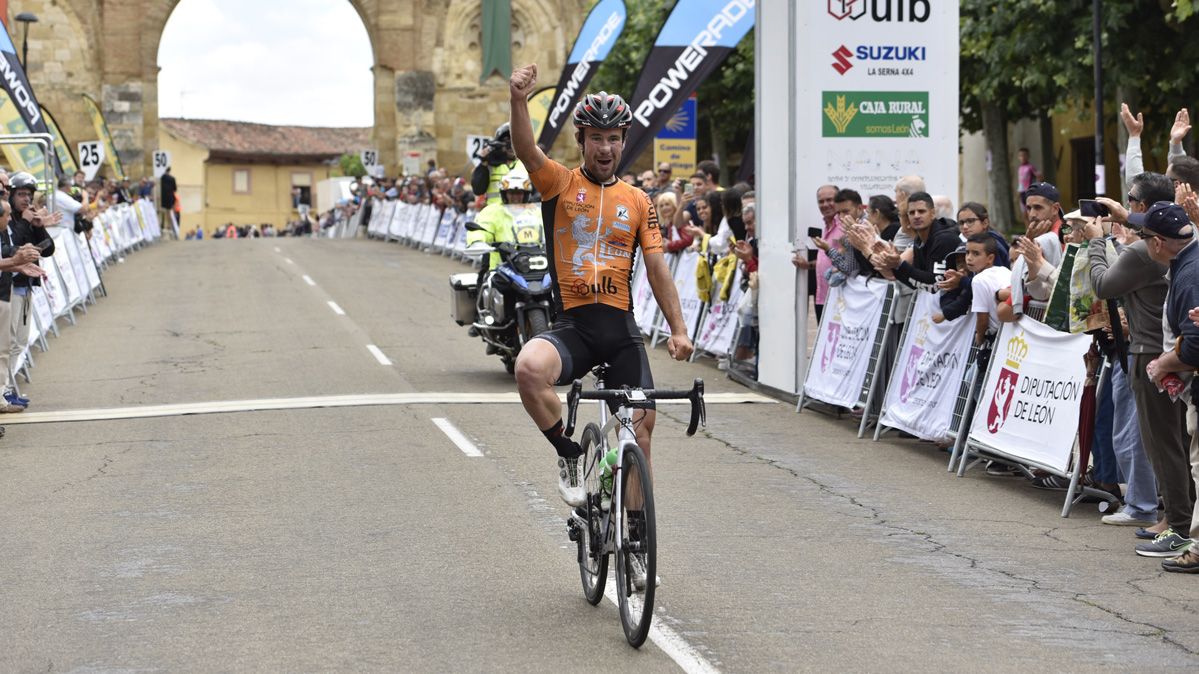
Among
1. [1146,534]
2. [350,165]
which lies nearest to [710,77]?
[1146,534]

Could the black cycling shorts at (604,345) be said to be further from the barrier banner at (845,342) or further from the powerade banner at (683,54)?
the powerade banner at (683,54)

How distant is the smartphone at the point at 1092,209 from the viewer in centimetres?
929

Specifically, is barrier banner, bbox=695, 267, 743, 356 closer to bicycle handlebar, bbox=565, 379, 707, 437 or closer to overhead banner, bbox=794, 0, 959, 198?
overhead banner, bbox=794, 0, 959, 198

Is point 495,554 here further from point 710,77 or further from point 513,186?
point 710,77

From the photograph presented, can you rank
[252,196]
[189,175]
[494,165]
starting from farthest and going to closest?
[252,196] → [189,175] → [494,165]

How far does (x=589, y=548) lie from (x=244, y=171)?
98.2 metres

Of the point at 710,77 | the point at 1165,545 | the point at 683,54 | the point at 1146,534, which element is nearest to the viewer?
the point at 1165,545

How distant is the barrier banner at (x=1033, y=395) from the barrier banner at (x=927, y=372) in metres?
0.57

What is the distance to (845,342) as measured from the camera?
13859 mm

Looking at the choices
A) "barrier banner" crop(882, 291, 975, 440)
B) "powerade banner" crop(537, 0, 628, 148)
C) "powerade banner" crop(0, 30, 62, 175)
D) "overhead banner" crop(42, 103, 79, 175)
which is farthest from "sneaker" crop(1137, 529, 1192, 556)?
"overhead banner" crop(42, 103, 79, 175)

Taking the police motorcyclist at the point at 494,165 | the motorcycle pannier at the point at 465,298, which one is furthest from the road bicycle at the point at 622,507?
the police motorcyclist at the point at 494,165

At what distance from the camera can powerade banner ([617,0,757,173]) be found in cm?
1884

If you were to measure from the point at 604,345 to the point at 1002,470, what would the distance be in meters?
4.99

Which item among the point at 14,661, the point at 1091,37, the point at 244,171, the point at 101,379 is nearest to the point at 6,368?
the point at 101,379
